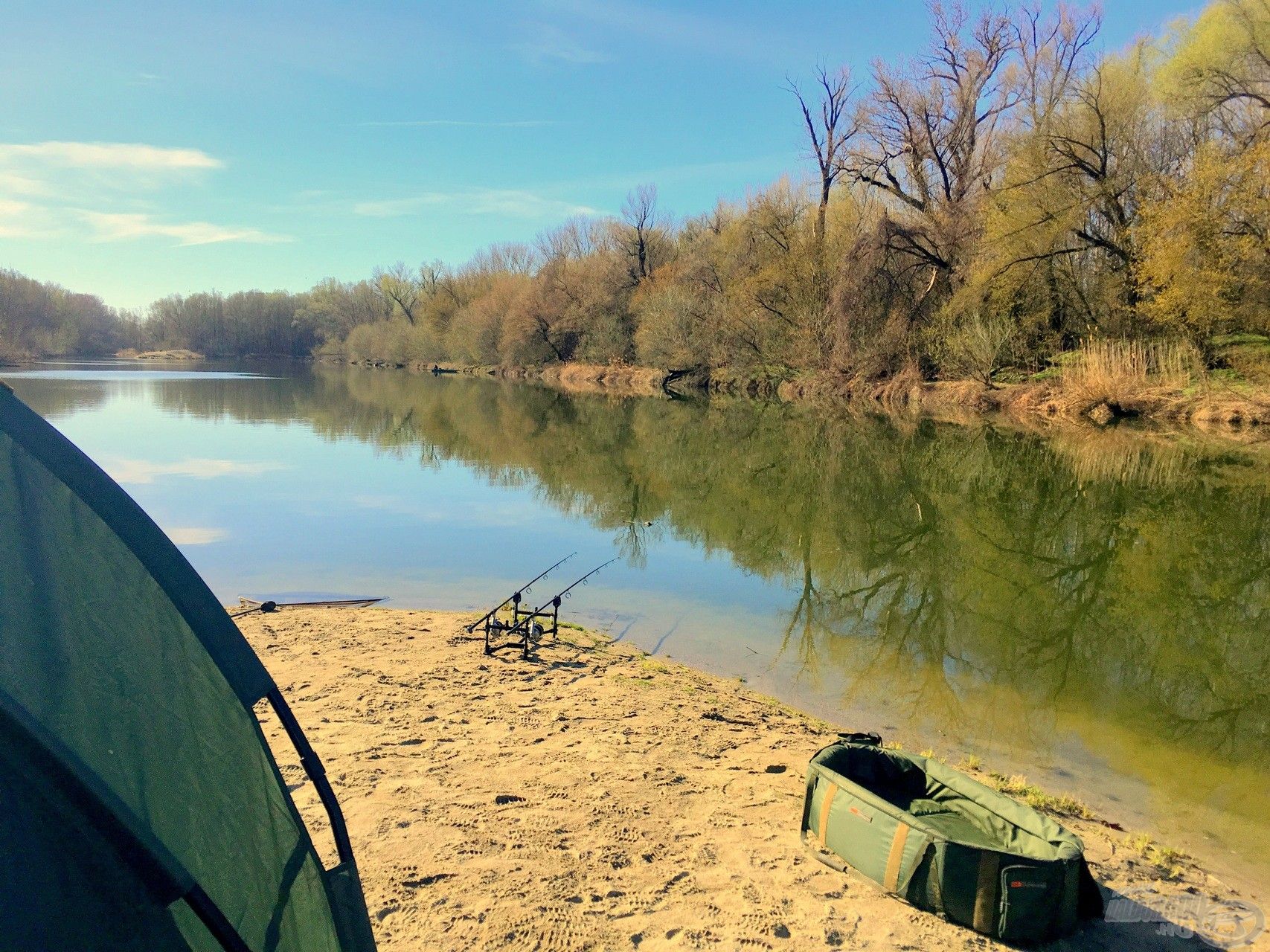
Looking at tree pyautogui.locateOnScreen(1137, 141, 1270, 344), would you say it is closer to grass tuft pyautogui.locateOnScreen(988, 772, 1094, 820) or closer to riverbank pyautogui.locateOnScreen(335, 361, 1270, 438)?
riverbank pyautogui.locateOnScreen(335, 361, 1270, 438)

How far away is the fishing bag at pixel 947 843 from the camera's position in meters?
2.92

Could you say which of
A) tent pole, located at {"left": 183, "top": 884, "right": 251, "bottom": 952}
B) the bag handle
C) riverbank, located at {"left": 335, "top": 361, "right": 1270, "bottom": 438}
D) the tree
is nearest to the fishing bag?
the bag handle

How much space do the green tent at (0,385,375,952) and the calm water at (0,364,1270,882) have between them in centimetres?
433

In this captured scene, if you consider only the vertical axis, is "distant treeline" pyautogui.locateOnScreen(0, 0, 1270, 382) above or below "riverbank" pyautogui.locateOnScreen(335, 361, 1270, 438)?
above

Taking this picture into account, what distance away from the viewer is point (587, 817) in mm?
3633

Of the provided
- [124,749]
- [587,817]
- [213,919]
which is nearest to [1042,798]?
[587,817]

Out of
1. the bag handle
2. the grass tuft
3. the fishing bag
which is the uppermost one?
the bag handle

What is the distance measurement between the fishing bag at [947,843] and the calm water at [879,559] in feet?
4.50

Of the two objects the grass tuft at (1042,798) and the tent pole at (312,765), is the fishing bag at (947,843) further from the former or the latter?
the tent pole at (312,765)

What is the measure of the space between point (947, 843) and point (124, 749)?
108 inches

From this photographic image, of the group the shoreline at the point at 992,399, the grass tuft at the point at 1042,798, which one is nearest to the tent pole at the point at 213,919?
the grass tuft at the point at 1042,798

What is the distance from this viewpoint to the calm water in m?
5.45

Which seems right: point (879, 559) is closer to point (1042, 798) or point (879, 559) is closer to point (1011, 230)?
point (1042, 798)

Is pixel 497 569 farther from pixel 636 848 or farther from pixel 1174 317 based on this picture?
pixel 1174 317
